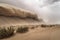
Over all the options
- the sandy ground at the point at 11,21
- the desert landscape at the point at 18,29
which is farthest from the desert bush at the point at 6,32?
the sandy ground at the point at 11,21

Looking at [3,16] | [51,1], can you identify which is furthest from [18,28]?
[51,1]

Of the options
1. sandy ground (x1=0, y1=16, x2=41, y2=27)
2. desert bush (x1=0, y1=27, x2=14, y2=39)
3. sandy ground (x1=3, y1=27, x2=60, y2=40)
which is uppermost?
sandy ground (x1=0, y1=16, x2=41, y2=27)

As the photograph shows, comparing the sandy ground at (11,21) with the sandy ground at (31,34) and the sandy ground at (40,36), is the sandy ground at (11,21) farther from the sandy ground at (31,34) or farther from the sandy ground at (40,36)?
the sandy ground at (40,36)

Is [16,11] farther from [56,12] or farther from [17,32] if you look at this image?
[56,12]

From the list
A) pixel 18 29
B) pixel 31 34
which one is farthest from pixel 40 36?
pixel 18 29

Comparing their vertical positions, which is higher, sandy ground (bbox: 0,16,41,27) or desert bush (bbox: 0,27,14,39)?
sandy ground (bbox: 0,16,41,27)

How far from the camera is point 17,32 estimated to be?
124cm

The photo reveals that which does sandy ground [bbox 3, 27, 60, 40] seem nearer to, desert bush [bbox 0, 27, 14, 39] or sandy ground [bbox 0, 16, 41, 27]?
desert bush [bbox 0, 27, 14, 39]

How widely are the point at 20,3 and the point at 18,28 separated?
55 cm

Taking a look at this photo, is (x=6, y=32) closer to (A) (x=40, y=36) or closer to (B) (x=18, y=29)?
(B) (x=18, y=29)

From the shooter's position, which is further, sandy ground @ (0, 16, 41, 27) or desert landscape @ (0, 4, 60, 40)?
sandy ground @ (0, 16, 41, 27)

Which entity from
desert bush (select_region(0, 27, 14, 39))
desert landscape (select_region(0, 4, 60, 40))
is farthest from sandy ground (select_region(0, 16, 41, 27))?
desert bush (select_region(0, 27, 14, 39))

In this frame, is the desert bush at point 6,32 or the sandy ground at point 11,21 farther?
the sandy ground at point 11,21

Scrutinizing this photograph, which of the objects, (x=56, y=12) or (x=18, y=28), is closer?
(x=18, y=28)
